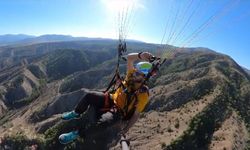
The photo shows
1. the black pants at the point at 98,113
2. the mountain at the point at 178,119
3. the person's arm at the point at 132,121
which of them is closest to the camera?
the person's arm at the point at 132,121

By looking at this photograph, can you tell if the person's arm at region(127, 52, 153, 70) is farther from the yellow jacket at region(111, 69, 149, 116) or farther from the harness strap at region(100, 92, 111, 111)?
the harness strap at region(100, 92, 111, 111)

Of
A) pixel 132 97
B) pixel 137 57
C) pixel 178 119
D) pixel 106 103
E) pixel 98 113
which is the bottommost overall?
pixel 178 119

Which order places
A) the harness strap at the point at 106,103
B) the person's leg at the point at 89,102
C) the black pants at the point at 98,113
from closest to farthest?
1. the black pants at the point at 98,113
2. the person's leg at the point at 89,102
3. the harness strap at the point at 106,103

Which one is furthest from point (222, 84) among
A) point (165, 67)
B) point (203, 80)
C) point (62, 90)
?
point (62, 90)

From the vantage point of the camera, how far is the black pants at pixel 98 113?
406 inches

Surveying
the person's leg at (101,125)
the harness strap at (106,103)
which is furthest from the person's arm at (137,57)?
the person's leg at (101,125)

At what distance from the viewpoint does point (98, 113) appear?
36.0ft

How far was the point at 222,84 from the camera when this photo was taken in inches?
3413

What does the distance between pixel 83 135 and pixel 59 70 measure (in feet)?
597

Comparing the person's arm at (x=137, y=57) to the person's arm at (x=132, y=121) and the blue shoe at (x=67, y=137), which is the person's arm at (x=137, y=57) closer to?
the person's arm at (x=132, y=121)

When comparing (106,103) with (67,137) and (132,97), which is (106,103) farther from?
(67,137)

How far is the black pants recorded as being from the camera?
1032 centimetres

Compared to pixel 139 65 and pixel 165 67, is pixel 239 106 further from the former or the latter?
pixel 139 65

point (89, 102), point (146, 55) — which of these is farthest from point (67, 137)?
point (146, 55)
